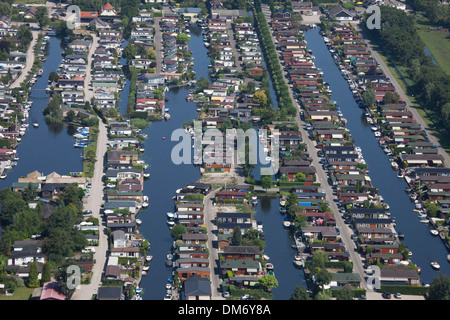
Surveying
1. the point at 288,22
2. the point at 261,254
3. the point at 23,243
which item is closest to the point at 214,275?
the point at 261,254

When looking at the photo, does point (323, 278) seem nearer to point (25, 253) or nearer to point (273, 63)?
point (25, 253)

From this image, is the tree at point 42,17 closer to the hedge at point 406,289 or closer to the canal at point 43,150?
the canal at point 43,150

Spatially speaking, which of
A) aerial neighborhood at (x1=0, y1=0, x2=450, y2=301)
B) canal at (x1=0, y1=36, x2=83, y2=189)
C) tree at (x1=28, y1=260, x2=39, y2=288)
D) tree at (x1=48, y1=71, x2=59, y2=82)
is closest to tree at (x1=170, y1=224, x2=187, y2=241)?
aerial neighborhood at (x1=0, y1=0, x2=450, y2=301)

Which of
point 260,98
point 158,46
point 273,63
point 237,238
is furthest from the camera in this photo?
point 158,46

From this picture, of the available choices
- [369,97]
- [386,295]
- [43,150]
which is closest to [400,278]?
[386,295]

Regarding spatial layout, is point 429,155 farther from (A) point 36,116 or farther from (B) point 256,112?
(A) point 36,116
